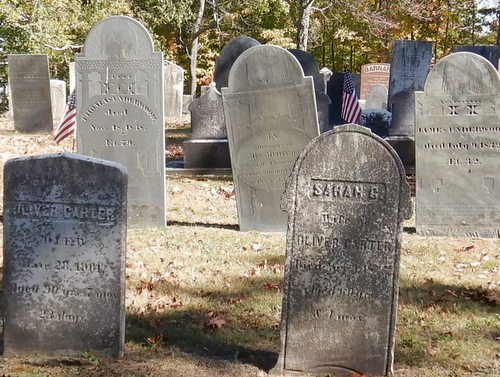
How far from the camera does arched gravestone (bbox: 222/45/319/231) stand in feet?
28.5

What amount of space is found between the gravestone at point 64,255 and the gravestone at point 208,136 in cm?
870

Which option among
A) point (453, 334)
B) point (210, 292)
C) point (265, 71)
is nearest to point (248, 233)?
point (265, 71)

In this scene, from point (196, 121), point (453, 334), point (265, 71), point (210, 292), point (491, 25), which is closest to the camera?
point (453, 334)

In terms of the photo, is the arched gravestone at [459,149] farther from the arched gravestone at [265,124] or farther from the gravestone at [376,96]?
the gravestone at [376,96]

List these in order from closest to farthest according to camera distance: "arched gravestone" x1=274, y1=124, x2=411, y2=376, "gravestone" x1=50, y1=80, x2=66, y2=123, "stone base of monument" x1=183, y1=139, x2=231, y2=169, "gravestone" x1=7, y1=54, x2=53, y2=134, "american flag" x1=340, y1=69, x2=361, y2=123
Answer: "arched gravestone" x1=274, y1=124, x2=411, y2=376, "stone base of monument" x1=183, y1=139, x2=231, y2=169, "american flag" x1=340, y1=69, x2=361, y2=123, "gravestone" x1=7, y1=54, x2=53, y2=134, "gravestone" x1=50, y1=80, x2=66, y2=123

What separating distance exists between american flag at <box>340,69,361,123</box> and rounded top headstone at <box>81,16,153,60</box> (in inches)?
307

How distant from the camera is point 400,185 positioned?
15.2 feet

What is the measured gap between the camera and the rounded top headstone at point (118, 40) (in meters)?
8.65

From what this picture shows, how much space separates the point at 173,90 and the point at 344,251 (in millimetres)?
24464

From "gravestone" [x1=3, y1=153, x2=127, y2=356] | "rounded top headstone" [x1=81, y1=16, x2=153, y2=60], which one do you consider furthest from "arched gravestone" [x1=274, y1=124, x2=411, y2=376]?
"rounded top headstone" [x1=81, y1=16, x2=153, y2=60]

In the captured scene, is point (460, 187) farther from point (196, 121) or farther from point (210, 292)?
point (196, 121)

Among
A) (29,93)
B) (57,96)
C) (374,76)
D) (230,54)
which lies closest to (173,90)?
(57,96)

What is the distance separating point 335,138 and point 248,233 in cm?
437

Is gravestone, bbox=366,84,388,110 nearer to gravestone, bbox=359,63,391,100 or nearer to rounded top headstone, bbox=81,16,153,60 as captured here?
gravestone, bbox=359,63,391,100
